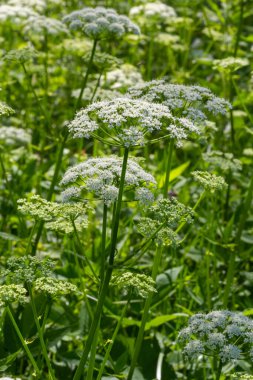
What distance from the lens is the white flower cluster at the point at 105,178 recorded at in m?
3.07

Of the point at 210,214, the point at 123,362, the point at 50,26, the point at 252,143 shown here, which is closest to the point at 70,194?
the point at 123,362

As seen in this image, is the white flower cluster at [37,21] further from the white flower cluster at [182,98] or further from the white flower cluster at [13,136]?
the white flower cluster at [182,98]

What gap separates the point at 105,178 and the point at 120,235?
2363 millimetres

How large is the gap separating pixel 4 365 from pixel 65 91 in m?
5.26

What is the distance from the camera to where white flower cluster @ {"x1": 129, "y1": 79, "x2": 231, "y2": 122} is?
12.1 ft

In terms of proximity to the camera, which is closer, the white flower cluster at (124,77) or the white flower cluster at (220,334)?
the white flower cluster at (220,334)

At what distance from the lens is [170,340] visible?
15.8ft

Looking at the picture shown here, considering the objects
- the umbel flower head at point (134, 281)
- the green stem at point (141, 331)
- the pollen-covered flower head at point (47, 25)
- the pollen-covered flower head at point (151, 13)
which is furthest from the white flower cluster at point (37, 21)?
the umbel flower head at point (134, 281)

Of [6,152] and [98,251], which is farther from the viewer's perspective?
[6,152]

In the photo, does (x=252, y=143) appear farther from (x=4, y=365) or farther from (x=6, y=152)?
(x=4, y=365)

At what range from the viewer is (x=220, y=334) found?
3295 millimetres

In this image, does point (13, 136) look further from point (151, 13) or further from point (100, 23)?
point (151, 13)

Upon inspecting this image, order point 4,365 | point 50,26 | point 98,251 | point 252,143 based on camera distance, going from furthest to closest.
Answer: point 252,143, point 50,26, point 98,251, point 4,365

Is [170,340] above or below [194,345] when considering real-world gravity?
below
